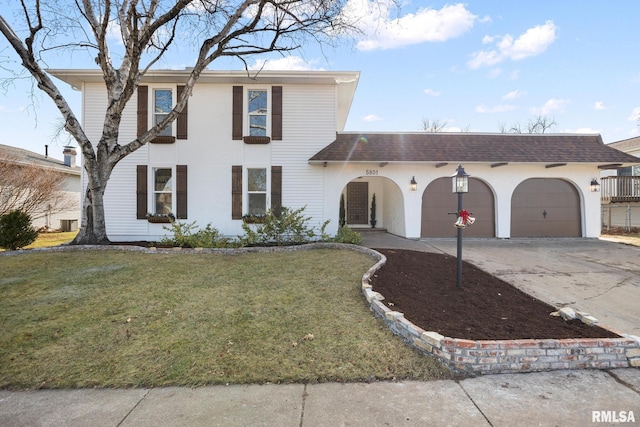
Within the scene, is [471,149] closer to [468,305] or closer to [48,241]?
[468,305]

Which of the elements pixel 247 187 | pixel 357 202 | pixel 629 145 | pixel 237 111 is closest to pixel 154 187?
pixel 247 187

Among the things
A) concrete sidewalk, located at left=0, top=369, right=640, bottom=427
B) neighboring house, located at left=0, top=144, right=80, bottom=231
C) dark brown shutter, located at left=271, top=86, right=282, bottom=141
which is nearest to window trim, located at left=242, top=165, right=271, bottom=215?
dark brown shutter, located at left=271, top=86, right=282, bottom=141

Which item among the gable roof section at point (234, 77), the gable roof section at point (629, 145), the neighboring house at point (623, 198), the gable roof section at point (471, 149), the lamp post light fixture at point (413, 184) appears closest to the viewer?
the gable roof section at point (234, 77)

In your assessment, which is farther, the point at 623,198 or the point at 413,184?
the point at 623,198

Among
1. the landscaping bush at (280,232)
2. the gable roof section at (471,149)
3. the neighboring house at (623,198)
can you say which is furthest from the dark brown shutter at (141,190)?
the neighboring house at (623,198)

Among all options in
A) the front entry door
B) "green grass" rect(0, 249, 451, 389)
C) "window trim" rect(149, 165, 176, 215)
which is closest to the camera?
"green grass" rect(0, 249, 451, 389)

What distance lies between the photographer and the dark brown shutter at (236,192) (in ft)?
33.2

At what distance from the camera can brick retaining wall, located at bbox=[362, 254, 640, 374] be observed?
2.87 meters

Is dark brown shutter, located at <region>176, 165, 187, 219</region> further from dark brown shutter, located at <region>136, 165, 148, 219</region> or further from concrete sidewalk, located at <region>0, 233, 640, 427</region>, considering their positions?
concrete sidewalk, located at <region>0, 233, 640, 427</region>

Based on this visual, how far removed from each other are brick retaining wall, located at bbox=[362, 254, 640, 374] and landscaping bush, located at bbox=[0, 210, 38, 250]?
36.3ft

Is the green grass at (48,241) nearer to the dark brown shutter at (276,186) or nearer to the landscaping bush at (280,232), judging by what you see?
the landscaping bush at (280,232)

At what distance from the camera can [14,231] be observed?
27.5 feet

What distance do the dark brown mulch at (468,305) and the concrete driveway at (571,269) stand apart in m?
0.58

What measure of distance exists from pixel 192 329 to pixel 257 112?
821 cm
